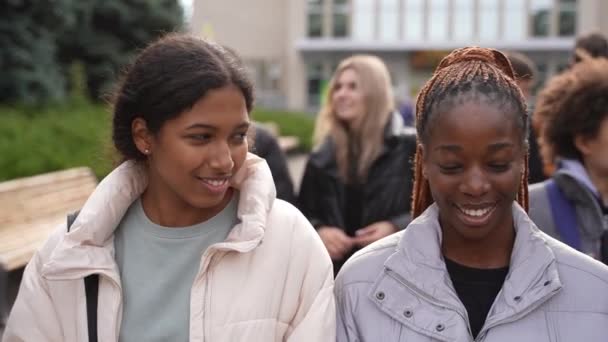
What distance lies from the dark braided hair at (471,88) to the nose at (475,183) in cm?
16

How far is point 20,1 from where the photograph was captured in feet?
41.5

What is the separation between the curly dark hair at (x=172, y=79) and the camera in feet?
8.09

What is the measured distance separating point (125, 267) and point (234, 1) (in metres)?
43.3

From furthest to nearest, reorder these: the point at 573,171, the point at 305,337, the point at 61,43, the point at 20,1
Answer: the point at 61,43 < the point at 20,1 < the point at 573,171 < the point at 305,337

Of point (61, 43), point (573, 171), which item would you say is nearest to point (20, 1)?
point (61, 43)

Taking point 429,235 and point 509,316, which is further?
point 429,235

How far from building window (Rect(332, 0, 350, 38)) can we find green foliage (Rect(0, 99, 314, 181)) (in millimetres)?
28349

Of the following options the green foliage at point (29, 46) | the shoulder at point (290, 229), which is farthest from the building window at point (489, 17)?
the shoulder at point (290, 229)

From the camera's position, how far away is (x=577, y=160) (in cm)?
340

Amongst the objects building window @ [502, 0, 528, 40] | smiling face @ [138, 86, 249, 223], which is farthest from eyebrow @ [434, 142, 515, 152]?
building window @ [502, 0, 528, 40]

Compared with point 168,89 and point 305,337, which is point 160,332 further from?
point 168,89

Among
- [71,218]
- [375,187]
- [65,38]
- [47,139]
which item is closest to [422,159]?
[71,218]

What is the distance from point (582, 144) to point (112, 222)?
192cm

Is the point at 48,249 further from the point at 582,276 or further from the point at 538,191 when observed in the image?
the point at 538,191
